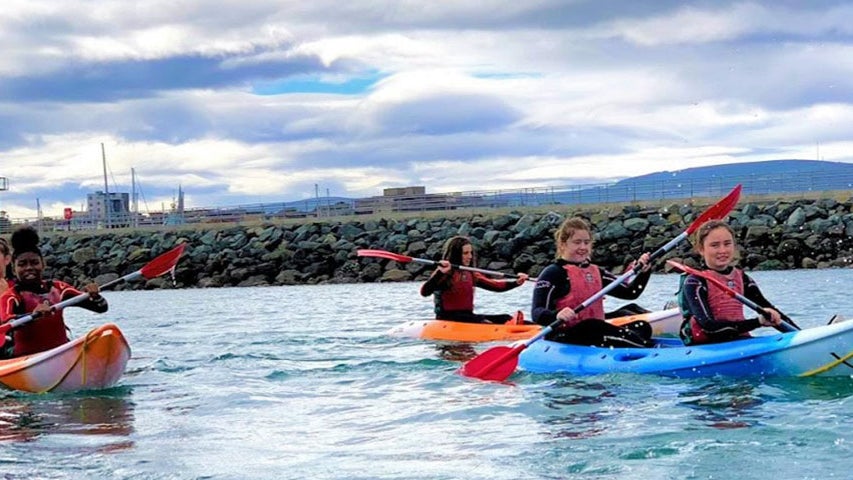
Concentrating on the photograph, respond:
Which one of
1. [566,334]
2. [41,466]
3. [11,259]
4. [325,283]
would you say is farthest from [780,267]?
[41,466]

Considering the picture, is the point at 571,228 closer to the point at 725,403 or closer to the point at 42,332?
the point at 725,403

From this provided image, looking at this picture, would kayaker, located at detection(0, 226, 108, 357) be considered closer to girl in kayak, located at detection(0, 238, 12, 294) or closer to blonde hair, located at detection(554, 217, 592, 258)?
girl in kayak, located at detection(0, 238, 12, 294)

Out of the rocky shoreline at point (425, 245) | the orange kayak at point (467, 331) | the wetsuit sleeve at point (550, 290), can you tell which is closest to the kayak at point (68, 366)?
the wetsuit sleeve at point (550, 290)

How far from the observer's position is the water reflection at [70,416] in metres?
7.36

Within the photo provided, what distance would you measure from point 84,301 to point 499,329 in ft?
14.6

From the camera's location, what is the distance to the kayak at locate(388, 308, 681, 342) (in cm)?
1191

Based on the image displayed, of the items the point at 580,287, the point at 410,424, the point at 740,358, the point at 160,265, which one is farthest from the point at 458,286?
the point at 410,424

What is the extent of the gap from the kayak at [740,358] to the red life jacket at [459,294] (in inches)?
147

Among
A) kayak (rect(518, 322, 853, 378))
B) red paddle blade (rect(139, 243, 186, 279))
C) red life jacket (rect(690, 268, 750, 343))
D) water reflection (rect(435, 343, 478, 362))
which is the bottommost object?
water reflection (rect(435, 343, 478, 362))

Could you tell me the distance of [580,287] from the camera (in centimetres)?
927

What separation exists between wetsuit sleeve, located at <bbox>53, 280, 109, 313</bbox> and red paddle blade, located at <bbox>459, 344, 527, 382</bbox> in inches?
111

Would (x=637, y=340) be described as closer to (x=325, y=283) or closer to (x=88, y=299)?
(x=88, y=299)

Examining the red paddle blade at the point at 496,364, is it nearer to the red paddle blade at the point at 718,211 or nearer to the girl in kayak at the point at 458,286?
the red paddle blade at the point at 718,211

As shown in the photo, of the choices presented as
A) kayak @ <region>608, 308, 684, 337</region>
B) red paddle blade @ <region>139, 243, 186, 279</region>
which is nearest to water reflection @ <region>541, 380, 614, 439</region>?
kayak @ <region>608, 308, 684, 337</region>
